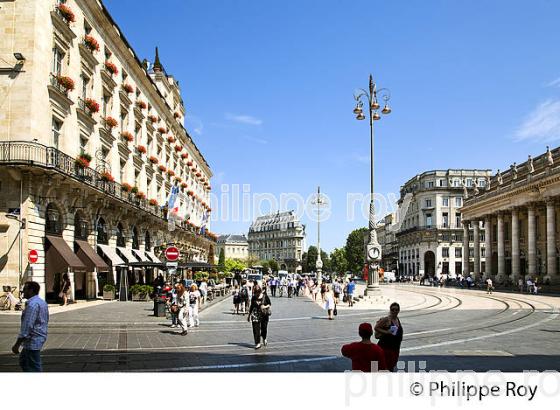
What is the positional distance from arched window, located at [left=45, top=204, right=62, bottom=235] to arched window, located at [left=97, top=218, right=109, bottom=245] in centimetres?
556

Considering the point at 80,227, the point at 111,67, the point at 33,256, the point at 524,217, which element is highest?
the point at 111,67

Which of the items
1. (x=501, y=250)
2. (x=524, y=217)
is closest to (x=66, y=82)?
(x=524, y=217)

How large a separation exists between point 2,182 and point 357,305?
19.4 m

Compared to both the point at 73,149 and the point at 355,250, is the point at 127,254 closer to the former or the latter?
the point at 73,149

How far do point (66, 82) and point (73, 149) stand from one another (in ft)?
12.6

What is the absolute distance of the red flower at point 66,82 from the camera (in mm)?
26108

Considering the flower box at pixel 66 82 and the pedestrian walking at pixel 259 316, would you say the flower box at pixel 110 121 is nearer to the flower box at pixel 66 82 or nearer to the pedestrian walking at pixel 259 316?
the flower box at pixel 66 82

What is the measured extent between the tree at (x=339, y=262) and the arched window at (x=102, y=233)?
127 metres

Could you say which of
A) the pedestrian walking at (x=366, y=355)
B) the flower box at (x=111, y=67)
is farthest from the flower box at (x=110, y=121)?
the pedestrian walking at (x=366, y=355)

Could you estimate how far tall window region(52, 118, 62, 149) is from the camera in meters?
26.5

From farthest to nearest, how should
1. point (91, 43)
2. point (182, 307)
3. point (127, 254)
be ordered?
point (127, 254)
point (91, 43)
point (182, 307)

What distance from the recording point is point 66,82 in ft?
86.4
